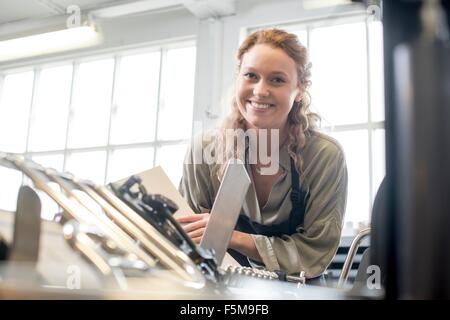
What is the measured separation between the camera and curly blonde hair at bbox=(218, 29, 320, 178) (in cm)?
73

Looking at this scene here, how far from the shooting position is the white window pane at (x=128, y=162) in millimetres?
494

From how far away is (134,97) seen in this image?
0.90 meters

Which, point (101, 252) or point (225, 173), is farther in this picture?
point (225, 173)

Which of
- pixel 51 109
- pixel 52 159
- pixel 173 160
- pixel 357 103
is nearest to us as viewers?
pixel 52 159

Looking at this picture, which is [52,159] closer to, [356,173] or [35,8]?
[35,8]

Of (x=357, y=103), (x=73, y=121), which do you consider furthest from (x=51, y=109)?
(x=357, y=103)

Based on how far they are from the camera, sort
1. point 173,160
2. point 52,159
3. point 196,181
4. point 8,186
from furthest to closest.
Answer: point 173,160 → point 196,181 → point 52,159 → point 8,186

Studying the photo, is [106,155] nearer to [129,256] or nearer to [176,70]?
[129,256]

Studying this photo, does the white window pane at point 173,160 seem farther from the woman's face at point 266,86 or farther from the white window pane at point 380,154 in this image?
the white window pane at point 380,154

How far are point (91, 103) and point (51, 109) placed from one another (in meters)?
0.09

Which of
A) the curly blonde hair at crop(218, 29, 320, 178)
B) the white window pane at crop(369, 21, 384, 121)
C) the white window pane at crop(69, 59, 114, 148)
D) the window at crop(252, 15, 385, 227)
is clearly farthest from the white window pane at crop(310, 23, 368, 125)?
the white window pane at crop(369, 21, 384, 121)

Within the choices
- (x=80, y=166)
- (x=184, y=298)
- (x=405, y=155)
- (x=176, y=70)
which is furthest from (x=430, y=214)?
(x=176, y=70)

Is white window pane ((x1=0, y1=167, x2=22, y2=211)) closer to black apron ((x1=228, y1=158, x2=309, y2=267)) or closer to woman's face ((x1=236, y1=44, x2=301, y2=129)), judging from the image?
black apron ((x1=228, y1=158, x2=309, y2=267))

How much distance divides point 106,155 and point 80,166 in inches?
2.2
